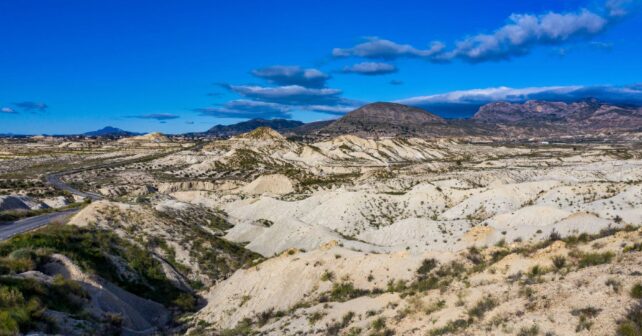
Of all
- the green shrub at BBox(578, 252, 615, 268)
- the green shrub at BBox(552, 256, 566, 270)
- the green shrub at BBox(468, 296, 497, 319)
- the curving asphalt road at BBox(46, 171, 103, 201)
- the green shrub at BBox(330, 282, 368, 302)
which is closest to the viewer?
the green shrub at BBox(468, 296, 497, 319)

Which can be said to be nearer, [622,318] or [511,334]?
[622,318]

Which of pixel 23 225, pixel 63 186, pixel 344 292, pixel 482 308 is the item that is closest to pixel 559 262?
pixel 482 308

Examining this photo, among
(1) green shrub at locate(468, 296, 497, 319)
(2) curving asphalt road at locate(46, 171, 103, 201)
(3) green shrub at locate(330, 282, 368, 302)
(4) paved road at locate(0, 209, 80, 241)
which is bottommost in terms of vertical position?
(3) green shrub at locate(330, 282, 368, 302)

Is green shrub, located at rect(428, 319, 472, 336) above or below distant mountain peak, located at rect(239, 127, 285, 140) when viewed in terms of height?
below

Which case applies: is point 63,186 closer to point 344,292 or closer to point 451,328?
point 344,292

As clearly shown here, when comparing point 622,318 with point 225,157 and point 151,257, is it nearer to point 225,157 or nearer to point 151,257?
point 151,257

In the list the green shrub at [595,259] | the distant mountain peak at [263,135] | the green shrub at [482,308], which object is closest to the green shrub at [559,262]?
the green shrub at [595,259]

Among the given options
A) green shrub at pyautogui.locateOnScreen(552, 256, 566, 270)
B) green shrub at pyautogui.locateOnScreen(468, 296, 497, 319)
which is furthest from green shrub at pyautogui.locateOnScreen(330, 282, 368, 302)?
green shrub at pyautogui.locateOnScreen(552, 256, 566, 270)

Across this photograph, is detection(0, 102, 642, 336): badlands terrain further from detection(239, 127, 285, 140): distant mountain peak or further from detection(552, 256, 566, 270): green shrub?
detection(239, 127, 285, 140): distant mountain peak

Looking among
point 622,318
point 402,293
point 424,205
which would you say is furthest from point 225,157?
point 622,318

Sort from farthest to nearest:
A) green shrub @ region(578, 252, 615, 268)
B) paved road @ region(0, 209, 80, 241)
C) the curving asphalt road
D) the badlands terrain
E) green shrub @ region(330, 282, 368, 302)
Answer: the curving asphalt road
paved road @ region(0, 209, 80, 241)
green shrub @ region(330, 282, 368, 302)
green shrub @ region(578, 252, 615, 268)
the badlands terrain

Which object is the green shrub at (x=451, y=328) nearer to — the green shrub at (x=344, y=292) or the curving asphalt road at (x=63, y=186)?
the green shrub at (x=344, y=292)
